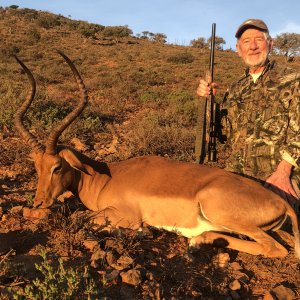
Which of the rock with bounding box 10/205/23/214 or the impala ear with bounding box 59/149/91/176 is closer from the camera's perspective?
the rock with bounding box 10/205/23/214

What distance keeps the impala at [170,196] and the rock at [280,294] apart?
823 millimetres

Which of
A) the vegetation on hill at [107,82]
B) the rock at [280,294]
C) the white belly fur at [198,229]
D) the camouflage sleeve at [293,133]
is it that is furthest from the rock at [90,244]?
the vegetation on hill at [107,82]

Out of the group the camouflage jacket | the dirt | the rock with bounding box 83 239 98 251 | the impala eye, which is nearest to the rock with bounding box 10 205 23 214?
the dirt

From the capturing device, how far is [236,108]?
6.06 metres

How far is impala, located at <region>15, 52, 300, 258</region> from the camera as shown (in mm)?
4398

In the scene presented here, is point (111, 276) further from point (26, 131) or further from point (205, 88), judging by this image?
point (205, 88)

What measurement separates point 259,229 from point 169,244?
1.07 m

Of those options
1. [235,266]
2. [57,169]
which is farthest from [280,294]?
[57,169]

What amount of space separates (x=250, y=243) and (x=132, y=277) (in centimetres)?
167

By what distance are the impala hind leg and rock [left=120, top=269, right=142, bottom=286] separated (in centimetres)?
118

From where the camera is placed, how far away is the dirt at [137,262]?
3250 millimetres

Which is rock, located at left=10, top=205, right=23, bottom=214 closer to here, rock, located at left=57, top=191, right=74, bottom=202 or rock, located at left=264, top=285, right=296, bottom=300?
rock, located at left=57, top=191, right=74, bottom=202

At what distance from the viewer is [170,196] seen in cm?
468

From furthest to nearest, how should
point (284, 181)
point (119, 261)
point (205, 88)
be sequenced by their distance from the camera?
point (205, 88), point (284, 181), point (119, 261)
